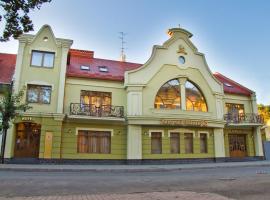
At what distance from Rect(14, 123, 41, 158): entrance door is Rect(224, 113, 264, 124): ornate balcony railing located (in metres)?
16.9

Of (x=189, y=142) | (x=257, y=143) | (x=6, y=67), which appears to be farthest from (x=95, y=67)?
(x=257, y=143)

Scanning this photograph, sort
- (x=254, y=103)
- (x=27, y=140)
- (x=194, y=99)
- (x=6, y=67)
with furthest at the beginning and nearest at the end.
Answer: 1. (x=254, y=103)
2. (x=194, y=99)
3. (x=6, y=67)
4. (x=27, y=140)

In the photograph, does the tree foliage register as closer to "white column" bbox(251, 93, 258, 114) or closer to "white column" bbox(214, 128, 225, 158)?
"white column" bbox(251, 93, 258, 114)

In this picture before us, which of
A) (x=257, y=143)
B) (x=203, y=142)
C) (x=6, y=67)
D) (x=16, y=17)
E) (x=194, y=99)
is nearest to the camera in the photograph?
(x=16, y=17)

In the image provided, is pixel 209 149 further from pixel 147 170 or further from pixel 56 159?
pixel 56 159

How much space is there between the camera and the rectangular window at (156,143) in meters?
22.1

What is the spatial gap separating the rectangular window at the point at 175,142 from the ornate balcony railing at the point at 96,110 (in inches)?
193

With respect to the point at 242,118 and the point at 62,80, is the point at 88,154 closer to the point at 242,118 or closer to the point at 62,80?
the point at 62,80

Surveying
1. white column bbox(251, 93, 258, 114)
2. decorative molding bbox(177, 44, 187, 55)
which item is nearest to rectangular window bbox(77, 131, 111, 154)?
decorative molding bbox(177, 44, 187, 55)

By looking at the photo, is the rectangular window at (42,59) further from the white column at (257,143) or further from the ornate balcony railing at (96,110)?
the white column at (257,143)

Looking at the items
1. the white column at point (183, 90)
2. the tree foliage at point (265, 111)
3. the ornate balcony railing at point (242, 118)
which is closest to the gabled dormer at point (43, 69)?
the white column at point (183, 90)

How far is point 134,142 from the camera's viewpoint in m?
21.3

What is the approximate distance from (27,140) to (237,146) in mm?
19348

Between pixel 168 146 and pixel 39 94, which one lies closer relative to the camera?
pixel 39 94
